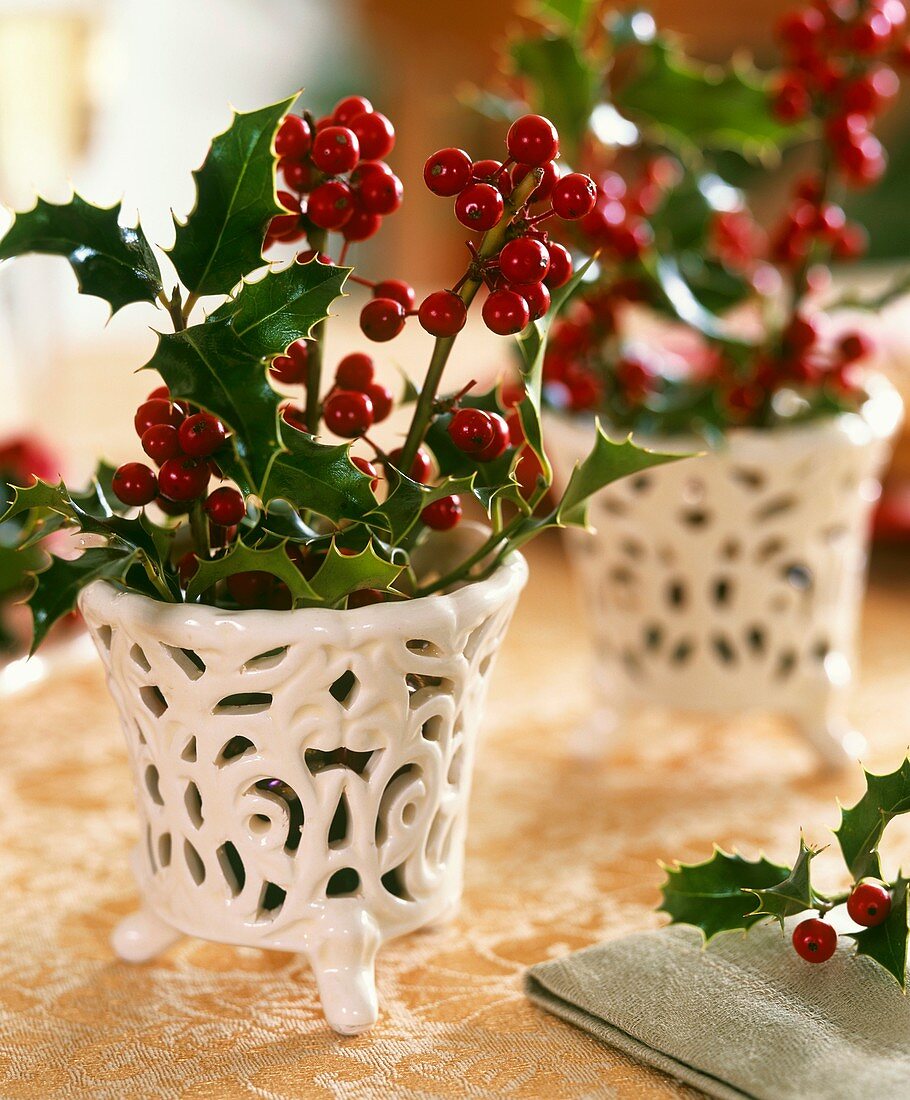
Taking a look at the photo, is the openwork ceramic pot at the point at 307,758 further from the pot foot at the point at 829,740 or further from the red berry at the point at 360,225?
the pot foot at the point at 829,740

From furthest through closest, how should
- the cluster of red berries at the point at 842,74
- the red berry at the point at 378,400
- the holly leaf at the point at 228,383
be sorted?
the cluster of red berries at the point at 842,74 < the red berry at the point at 378,400 < the holly leaf at the point at 228,383

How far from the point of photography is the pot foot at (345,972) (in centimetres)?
49

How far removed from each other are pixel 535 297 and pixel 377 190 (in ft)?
0.24

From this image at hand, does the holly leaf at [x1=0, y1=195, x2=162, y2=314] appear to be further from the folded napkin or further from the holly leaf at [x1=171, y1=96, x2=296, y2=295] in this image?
the folded napkin

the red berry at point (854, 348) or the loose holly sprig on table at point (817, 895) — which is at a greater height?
the red berry at point (854, 348)

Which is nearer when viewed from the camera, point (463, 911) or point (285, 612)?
point (285, 612)

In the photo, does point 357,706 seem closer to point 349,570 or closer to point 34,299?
point 349,570

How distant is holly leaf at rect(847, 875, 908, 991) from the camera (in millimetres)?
458

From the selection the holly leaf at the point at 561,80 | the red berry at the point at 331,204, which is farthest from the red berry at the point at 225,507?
the holly leaf at the point at 561,80

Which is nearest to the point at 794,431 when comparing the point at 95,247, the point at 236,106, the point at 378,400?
the point at 378,400

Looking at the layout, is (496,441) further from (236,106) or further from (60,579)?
(236,106)

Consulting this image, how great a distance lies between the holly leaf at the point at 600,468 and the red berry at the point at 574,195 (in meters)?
0.08

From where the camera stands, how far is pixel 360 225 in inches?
18.9

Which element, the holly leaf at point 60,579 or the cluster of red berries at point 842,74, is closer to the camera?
the holly leaf at point 60,579
